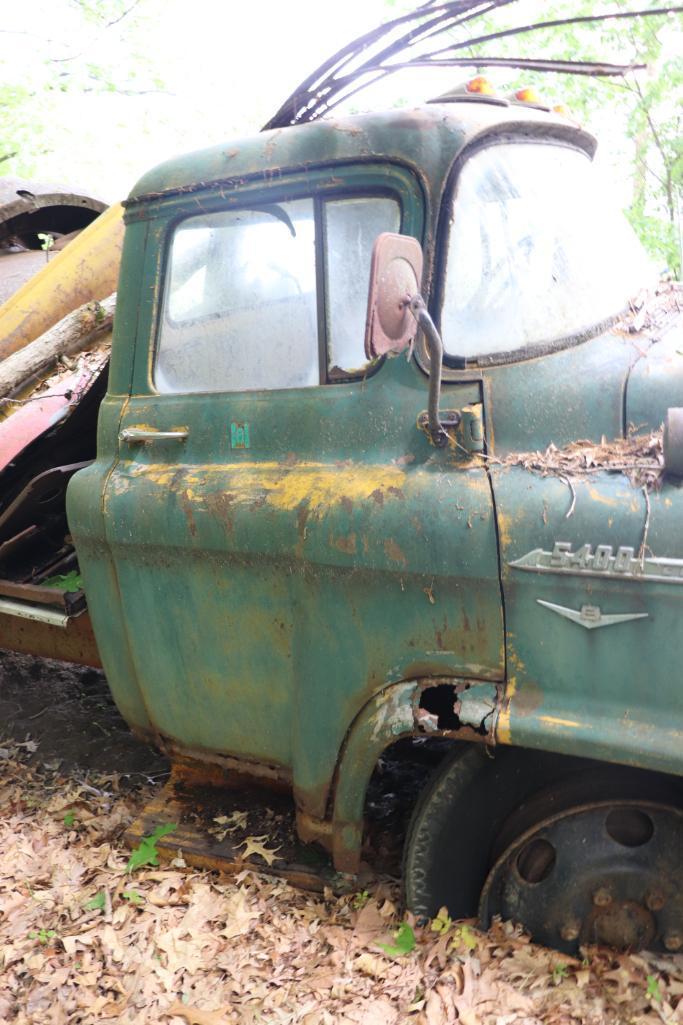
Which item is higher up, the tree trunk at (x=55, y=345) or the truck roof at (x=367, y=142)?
the truck roof at (x=367, y=142)

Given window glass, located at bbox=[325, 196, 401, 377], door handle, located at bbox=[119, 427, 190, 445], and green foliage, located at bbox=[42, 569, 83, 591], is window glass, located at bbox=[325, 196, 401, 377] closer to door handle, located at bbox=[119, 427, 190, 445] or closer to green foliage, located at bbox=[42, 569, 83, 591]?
door handle, located at bbox=[119, 427, 190, 445]

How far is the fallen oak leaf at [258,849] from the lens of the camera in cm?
292

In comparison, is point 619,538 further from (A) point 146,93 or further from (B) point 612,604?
(A) point 146,93

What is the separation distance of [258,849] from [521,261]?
2.06 metres

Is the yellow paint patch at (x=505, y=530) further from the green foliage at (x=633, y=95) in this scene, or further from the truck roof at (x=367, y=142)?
the green foliage at (x=633, y=95)

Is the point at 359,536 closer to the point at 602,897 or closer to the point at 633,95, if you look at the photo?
the point at 602,897

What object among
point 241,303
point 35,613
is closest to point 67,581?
point 35,613

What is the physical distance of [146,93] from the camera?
13.5 metres

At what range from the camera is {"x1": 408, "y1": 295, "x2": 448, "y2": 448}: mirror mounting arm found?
2152 millimetres

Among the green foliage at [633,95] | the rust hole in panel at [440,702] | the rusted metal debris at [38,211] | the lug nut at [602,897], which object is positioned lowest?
the lug nut at [602,897]

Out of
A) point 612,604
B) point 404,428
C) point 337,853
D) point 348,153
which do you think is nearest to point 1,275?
point 348,153

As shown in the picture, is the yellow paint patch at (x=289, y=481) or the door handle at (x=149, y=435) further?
the door handle at (x=149, y=435)

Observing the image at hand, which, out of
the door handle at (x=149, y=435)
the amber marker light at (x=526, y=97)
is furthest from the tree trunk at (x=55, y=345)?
the amber marker light at (x=526, y=97)

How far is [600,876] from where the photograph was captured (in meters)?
2.38
